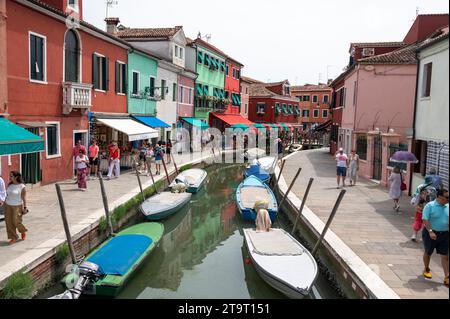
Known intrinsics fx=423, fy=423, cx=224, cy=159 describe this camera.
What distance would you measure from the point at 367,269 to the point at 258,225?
3551 millimetres

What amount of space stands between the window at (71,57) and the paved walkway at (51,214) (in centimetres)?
396

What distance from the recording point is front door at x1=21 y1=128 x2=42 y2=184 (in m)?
13.0

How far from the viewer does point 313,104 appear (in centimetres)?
6612

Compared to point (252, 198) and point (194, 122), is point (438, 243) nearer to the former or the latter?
point (252, 198)

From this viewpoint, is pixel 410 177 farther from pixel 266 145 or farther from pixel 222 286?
pixel 266 145

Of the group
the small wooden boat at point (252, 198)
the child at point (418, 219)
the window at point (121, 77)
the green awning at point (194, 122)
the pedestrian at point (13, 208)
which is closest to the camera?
the pedestrian at point (13, 208)

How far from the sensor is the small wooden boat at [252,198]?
1342 centimetres

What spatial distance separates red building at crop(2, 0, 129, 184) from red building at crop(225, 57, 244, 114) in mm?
23493

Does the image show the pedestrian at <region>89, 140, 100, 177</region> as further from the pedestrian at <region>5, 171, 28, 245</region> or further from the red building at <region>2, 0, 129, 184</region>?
the pedestrian at <region>5, 171, 28, 245</region>

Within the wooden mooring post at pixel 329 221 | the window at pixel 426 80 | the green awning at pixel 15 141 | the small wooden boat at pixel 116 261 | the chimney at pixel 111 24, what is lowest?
the small wooden boat at pixel 116 261

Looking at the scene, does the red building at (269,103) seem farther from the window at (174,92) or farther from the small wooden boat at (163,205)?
the small wooden boat at (163,205)

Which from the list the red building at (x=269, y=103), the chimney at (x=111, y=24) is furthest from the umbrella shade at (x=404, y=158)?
the red building at (x=269, y=103)

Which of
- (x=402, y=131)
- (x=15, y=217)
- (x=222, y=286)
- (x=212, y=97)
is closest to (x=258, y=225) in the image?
(x=222, y=286)

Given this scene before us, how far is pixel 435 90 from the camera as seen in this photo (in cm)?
1259
